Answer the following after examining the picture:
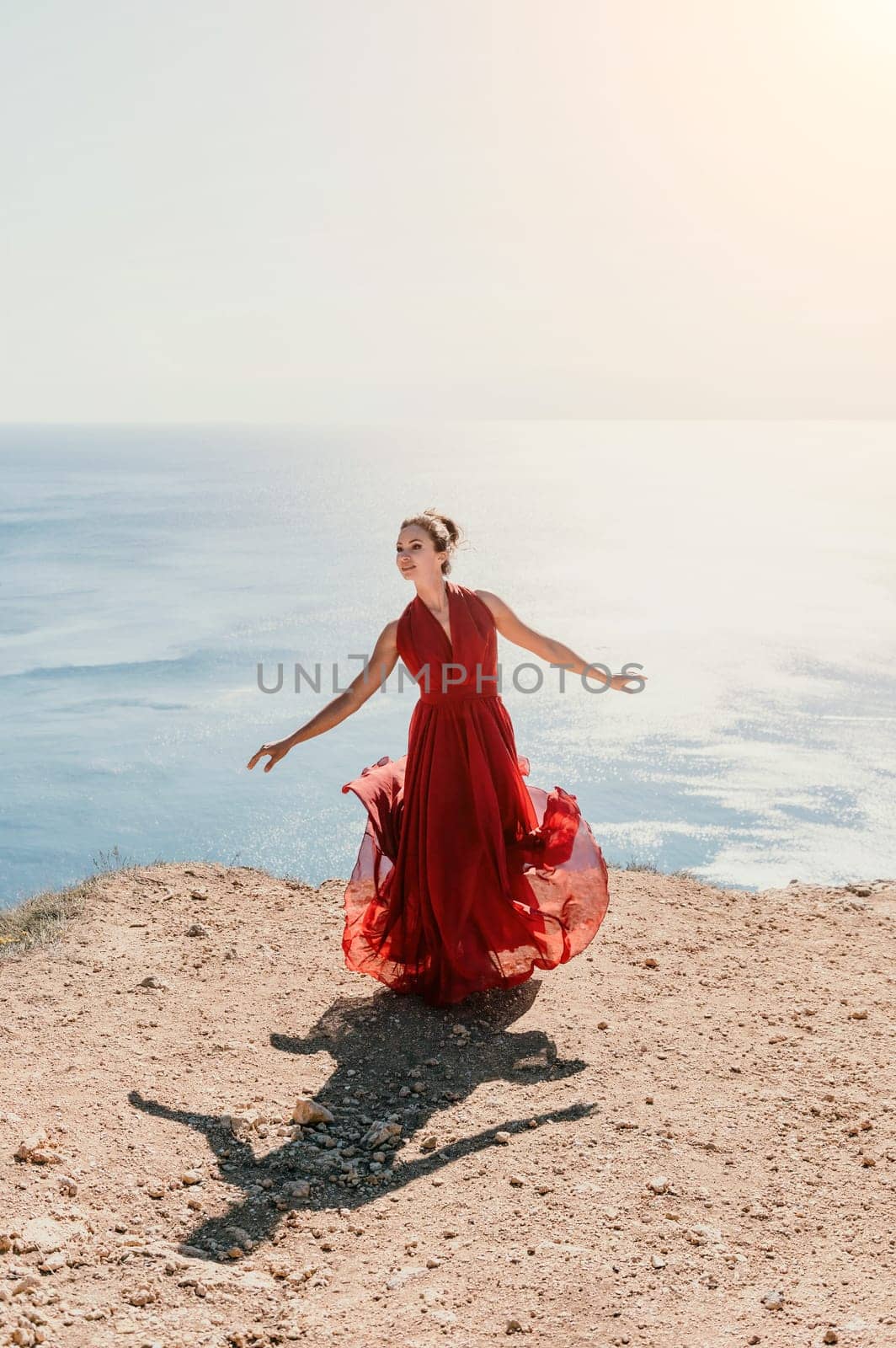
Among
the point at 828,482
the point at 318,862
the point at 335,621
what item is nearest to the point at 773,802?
the point at 318,862

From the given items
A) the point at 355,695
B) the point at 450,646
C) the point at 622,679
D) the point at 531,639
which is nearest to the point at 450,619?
the point at 450,646

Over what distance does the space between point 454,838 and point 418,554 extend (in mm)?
1513

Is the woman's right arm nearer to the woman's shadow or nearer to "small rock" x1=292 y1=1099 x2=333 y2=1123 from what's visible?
the woman's shadow

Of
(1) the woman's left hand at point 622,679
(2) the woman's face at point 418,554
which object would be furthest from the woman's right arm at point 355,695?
(1) the woman's left hand at point 622,679

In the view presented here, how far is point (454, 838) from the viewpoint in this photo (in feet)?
19.1

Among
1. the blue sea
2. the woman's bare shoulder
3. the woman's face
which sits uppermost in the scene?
the woman's face

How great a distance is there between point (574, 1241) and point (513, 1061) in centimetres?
151

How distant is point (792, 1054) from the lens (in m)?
5.45

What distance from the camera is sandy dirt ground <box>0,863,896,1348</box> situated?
3.57 metres

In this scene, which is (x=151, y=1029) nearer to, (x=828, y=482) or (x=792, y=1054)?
(x=792, y=1054)

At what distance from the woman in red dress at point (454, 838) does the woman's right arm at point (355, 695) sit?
0.03 ft

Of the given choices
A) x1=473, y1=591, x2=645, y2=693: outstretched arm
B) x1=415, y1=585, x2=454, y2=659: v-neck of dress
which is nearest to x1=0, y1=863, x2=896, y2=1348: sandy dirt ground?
x1=473, y1=591, x2=645, y2=693: outstretched arm

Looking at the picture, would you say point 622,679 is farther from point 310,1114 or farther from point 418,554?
point 310,1114

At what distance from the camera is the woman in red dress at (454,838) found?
19.1 feet
